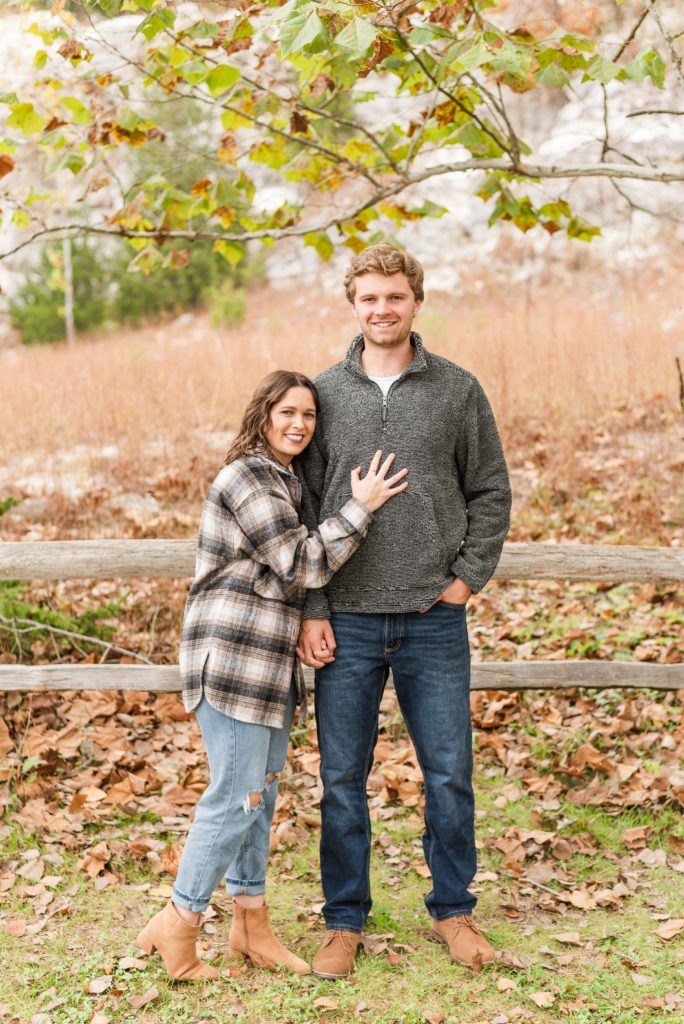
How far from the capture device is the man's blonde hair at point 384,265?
121 inches

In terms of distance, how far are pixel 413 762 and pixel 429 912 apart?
1.33m

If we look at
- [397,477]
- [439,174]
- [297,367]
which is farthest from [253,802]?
[297,367]

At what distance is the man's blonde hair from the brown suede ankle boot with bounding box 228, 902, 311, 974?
2.25m

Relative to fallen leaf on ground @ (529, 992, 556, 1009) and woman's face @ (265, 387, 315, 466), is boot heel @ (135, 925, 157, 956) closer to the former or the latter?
fallen leaf on ground @ (529, 992, 556, 1009)

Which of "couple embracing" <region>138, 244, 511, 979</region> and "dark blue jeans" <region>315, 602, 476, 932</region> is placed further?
"dark blue jeans" <region>315, 602, 476, 932</region>

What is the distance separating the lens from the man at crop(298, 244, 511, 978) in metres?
3.15

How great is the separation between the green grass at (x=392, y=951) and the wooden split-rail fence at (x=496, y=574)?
2.13ft

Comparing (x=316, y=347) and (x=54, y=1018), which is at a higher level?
(x=316, y=347)

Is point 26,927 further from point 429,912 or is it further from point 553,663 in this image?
point 553,663

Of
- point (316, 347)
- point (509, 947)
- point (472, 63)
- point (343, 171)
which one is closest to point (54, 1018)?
point (509, 947)

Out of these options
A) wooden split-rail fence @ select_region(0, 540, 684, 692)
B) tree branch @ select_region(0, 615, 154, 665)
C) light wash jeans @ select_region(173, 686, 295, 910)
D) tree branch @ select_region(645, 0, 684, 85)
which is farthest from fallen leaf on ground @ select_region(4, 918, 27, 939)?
tree branch @ select_region(645, 0, 684, 85)

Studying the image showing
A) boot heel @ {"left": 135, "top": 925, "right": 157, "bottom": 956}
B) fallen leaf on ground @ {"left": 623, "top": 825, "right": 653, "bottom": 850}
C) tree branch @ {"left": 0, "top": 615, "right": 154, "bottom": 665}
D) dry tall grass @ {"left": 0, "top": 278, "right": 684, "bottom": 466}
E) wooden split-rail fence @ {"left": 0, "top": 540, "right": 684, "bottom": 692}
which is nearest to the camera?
boot heel @ {"left": 135, "top": 925, "right": 157, "bottom": 956}

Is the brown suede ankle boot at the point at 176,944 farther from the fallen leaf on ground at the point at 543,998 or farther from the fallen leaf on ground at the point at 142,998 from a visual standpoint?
the fallen leaf on ground at the point at 543,998

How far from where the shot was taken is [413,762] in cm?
482
